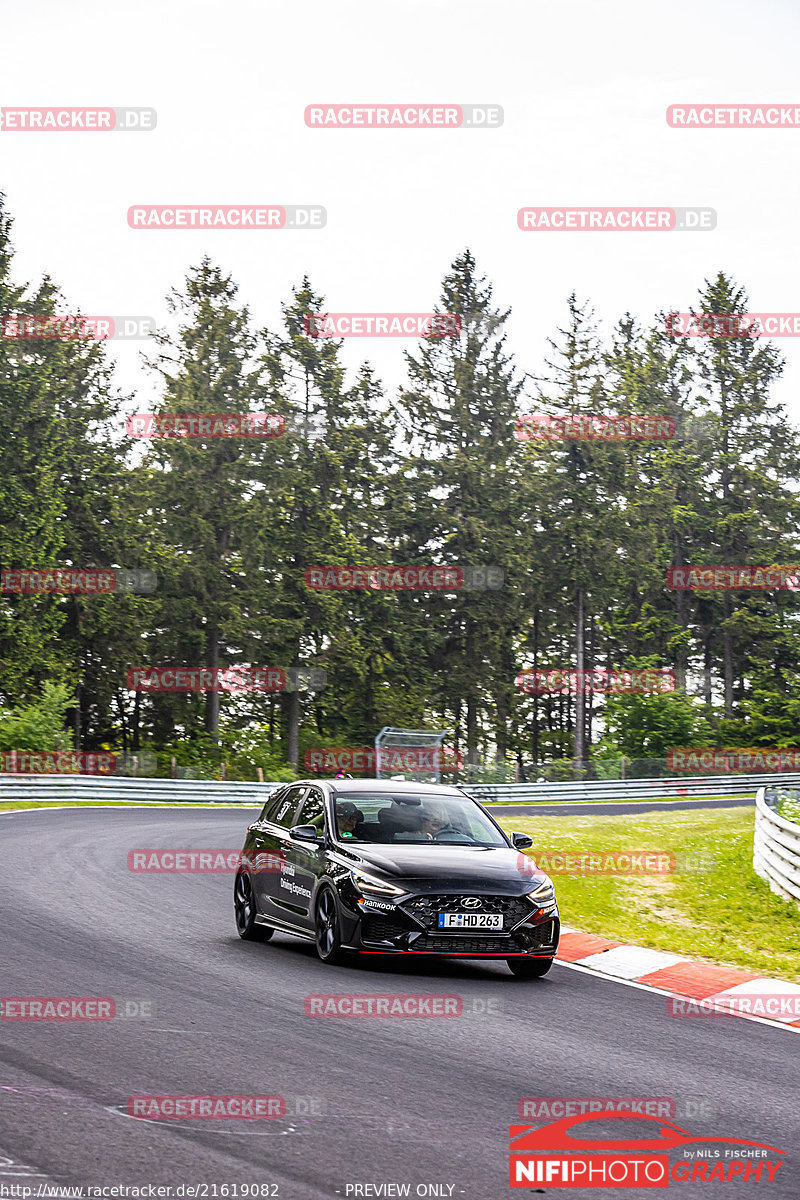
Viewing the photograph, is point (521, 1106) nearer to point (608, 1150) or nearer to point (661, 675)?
point (608, 1150)

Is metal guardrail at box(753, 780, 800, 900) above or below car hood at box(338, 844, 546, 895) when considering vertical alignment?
below

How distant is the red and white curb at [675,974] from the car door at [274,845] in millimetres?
2640

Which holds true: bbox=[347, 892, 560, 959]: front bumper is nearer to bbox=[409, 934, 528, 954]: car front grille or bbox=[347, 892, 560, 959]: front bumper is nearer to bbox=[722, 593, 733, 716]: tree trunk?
bbox=[409, 934, 528, 954]: car front grille

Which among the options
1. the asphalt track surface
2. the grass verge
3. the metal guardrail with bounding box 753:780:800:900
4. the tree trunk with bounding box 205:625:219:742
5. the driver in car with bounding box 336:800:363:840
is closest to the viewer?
the asphalt track surface

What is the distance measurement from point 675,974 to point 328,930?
2.98 metres

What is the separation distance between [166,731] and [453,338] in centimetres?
2490

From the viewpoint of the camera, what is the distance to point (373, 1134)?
5.90 metres

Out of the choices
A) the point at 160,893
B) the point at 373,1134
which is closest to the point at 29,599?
the point at 160,893

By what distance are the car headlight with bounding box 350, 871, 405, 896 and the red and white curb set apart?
2224 mm

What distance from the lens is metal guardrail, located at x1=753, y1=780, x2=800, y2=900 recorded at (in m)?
15.4

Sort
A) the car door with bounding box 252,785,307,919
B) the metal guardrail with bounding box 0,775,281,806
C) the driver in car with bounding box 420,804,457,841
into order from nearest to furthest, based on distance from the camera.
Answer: the driver in car with bounding box 420,804,457,841
the car door with bounding box 252,785,307,919
the metal guardrail with bounding box 0,775,281,806

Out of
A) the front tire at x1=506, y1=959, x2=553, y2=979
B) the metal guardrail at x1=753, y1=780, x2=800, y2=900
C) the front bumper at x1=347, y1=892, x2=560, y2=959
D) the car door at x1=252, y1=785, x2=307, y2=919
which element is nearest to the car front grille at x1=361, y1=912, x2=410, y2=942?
the front bumper at x1=347, y1=892, x2=560, y2=959

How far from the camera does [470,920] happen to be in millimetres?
10234

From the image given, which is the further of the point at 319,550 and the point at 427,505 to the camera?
the point at 427,505
